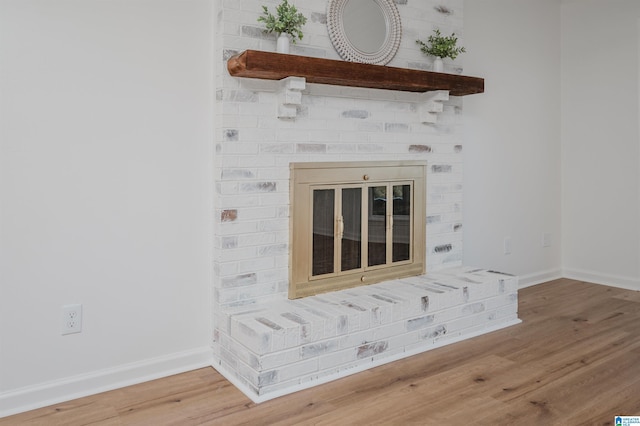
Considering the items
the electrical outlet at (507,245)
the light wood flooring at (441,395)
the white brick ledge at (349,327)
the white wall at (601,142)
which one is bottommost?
the light wood flooring at (441,395)

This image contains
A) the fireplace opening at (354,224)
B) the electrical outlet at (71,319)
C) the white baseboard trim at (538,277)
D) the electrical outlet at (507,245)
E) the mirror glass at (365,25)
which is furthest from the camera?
the white baseboard trim at (538,277)

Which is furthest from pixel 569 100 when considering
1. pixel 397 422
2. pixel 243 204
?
pixel 397 422

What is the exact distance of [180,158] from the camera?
249cm

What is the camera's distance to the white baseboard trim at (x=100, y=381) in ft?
6.95

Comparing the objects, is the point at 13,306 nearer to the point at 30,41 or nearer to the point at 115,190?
the point at 115,190

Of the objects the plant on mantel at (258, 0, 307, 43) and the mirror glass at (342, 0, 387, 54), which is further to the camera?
the mirror glass at (342, 0, 387, 54)

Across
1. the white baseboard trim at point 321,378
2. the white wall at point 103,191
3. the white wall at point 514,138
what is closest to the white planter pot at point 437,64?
the white wall at point 514,138

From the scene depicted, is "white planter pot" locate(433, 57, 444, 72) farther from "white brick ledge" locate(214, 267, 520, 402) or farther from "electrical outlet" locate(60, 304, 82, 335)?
"electrical outlet" locate(60, 304, 82, 335)

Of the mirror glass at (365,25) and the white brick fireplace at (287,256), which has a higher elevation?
the mirror glass at (365,25)

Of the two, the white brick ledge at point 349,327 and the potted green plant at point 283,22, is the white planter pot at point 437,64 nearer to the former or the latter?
the potted green plant at point 283,22

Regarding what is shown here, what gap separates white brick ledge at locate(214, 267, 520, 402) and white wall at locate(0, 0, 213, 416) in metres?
0.33

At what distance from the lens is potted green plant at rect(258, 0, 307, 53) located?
255 centimetres

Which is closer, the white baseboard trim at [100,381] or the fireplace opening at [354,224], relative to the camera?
the white baseboard trim at [100,381]

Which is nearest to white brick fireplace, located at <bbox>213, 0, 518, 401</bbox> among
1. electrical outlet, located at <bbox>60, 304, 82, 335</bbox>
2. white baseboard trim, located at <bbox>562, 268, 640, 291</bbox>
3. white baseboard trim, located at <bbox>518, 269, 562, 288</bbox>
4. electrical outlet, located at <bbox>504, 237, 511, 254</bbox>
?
electrical outlet, located at <bbox>60, 304, 82, 335</bbox>
